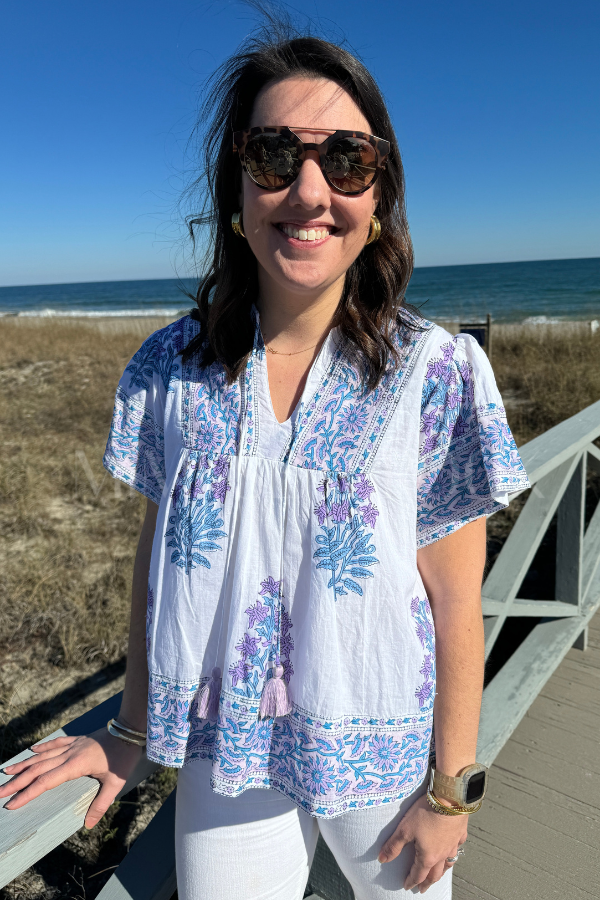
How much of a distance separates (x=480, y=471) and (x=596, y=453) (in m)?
1.66

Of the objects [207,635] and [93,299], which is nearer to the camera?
[207,635]

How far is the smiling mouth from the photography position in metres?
0.98

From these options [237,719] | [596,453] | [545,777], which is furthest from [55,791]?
[596,453]

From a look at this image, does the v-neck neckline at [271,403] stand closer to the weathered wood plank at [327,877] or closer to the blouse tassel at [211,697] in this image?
the blouse tassel at [211,697]

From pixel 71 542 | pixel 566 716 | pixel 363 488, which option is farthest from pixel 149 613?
pixel 71 542

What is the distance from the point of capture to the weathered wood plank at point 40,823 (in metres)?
0.82

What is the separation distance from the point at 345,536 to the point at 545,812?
153 cm

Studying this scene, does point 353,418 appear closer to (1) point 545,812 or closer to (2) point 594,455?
(1) point 545,812

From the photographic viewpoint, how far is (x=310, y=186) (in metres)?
0.97

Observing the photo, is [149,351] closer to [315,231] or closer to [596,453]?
[315,231]

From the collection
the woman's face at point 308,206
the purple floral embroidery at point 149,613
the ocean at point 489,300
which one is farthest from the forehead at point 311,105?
the ocean at point 489,300

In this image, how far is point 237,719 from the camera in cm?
98

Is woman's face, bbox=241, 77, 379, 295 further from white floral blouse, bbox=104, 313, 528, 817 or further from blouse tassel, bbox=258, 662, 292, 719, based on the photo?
blouse tassel, bbox=258, 662, 292, 719

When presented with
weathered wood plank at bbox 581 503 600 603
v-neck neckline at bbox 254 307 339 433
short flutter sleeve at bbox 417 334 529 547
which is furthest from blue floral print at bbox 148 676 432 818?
weathered wood plank at bbox 581 503 600 603
